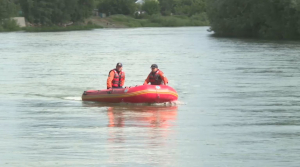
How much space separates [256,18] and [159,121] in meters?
62.0

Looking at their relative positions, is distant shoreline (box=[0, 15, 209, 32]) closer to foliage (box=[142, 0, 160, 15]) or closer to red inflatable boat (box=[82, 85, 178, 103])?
foliage (box=[142, 0, 160, 15])

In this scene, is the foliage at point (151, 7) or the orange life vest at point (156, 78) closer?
the orange life vest at point (156, 78)

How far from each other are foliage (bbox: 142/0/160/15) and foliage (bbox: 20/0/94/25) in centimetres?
4469

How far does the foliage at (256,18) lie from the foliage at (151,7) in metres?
95.9

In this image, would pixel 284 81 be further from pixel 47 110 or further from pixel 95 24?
pixel 95 24

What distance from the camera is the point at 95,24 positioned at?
146 m

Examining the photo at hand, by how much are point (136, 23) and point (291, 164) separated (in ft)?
471

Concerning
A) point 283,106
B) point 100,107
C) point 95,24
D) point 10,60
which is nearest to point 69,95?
point 100,107

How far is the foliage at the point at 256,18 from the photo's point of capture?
7075 cm

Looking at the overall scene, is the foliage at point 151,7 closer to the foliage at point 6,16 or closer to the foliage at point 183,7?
the foliage at point 183,7

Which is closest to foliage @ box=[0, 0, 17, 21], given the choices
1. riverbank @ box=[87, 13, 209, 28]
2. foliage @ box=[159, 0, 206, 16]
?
riverbank @ box=[87, 13, 209, 28]

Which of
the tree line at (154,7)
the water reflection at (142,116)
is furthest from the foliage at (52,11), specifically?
the water reflection at (142,116)

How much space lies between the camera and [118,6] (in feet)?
568

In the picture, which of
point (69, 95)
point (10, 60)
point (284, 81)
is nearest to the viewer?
point (69, 95)
